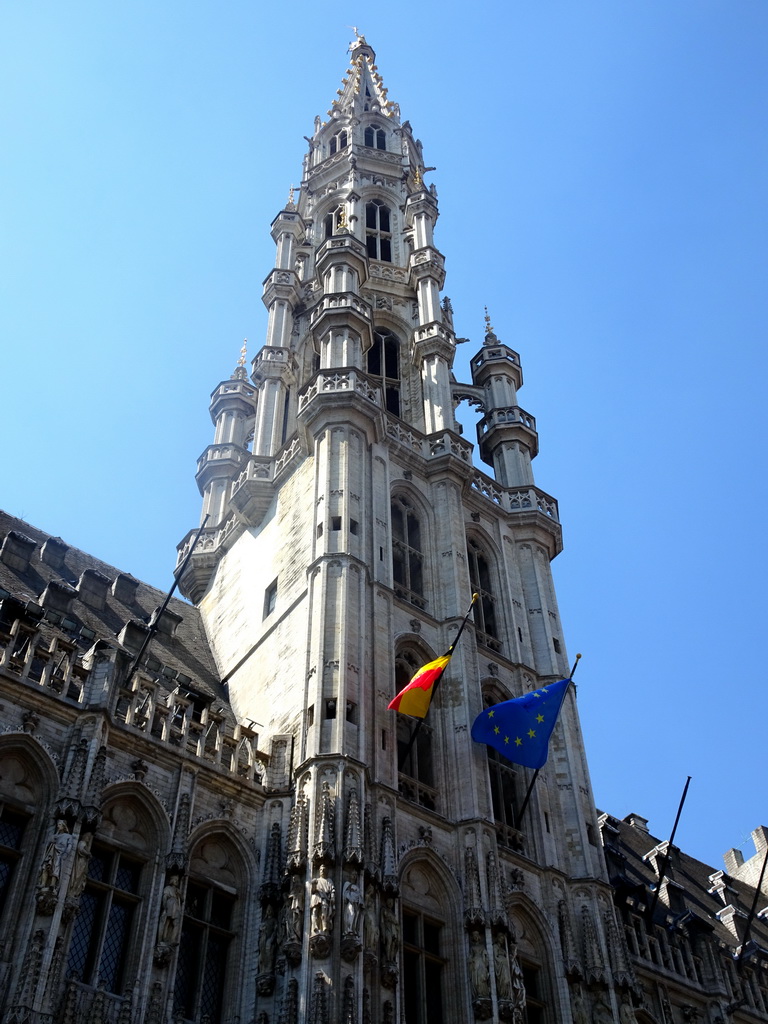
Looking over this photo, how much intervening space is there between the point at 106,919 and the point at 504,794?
11.1 m

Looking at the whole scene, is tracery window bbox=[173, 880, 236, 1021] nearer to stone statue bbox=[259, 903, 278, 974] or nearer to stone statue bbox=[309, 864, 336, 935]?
stone statue bbox=[259, 903, 278, 974]


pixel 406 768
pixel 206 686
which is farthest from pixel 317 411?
pixel 406 768

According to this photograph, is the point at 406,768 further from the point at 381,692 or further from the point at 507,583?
the point at 507,583

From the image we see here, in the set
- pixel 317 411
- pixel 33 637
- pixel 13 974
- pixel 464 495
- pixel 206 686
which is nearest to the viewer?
pixel 13 974

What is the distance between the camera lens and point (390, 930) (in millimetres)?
21719

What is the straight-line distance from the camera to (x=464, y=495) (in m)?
34.9

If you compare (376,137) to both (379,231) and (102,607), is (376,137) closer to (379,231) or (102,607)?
(379,231)

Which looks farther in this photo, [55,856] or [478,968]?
[478,968]

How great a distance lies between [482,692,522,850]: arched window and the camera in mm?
→ 26620

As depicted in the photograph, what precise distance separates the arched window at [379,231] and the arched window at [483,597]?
16.1 metres

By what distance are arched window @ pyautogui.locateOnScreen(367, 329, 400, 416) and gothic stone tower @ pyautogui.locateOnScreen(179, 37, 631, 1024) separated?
11cm

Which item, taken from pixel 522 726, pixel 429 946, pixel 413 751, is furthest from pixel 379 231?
pixel 429 946

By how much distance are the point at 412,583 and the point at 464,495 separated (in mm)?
4692

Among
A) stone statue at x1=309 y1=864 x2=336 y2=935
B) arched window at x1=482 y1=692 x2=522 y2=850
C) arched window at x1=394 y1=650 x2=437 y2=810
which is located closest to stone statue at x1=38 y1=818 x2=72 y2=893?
stone statue at x1=309 y1=864 x2=336 y2=935
